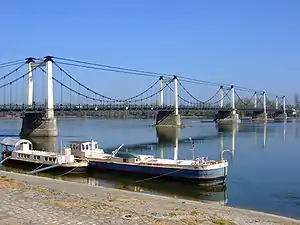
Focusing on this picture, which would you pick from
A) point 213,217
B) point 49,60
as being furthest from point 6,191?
point 49,60

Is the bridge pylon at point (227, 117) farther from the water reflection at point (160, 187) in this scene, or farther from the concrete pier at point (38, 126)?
the water reflection at point (160, 187)

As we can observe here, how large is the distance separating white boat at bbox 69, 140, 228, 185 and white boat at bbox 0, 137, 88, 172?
1427 millimetres

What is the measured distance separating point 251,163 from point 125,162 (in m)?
15.0

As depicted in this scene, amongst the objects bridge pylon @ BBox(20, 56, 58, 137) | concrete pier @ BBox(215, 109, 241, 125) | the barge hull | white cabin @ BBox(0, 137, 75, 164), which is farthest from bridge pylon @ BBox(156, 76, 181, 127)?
the barge hull

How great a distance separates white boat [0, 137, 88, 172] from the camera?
127ft

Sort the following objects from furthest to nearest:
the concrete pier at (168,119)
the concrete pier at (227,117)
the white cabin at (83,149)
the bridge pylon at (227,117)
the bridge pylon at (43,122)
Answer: the bridge pylon at (227,117)
the concrete pier at (227,117)
the concrete pier at (168,119)
the bridge pylon at (43,122)
the white cabin at (83,149)

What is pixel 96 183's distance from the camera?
112 feet

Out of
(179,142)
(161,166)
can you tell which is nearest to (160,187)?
(161,166)

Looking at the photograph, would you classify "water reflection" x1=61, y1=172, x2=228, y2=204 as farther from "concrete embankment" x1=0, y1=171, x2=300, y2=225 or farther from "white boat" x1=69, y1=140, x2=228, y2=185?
"concrete embankment" x1=0, y1=171, x2=300, y2=225

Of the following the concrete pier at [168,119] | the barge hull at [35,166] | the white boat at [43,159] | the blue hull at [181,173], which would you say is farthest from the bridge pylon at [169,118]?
the blue hull at [181,173]

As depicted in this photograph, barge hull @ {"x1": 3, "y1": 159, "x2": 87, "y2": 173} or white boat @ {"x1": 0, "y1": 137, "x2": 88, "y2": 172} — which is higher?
white boat @ {"x1": 0, "y1": 137, "x2": 88, "y2": 172}

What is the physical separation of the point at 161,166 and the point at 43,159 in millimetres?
12560

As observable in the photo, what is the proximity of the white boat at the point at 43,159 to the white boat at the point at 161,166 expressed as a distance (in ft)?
4.68

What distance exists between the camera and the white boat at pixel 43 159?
1518 inches
